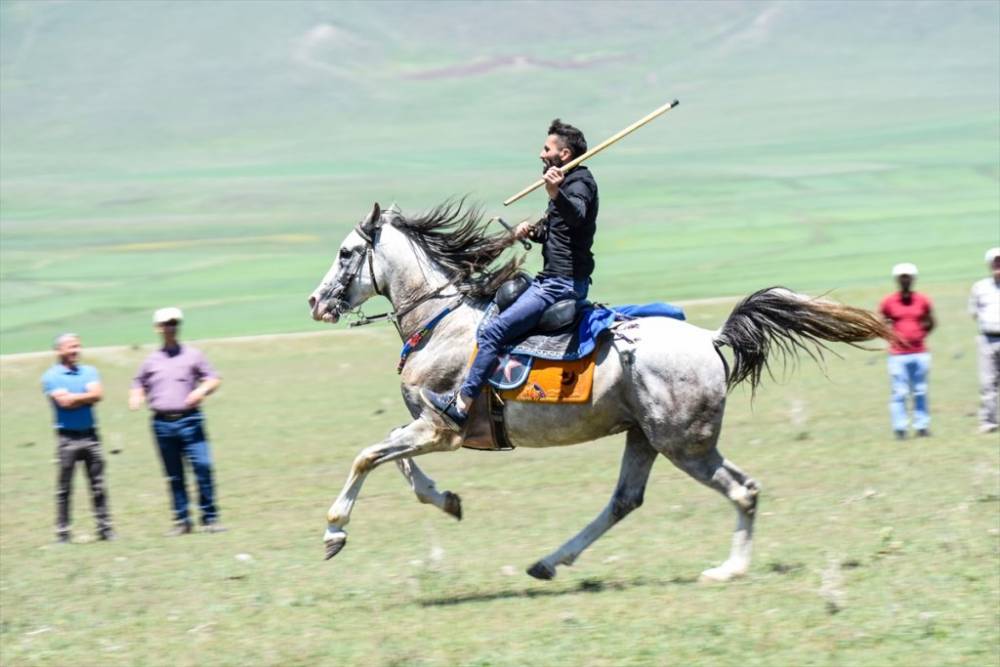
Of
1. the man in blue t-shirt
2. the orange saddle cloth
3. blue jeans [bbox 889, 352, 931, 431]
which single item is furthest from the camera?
blue jeans [bbox 889, 352, 931, 431]

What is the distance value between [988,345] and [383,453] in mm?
9247

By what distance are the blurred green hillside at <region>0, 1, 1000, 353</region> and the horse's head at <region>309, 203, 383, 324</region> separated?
84.4ft

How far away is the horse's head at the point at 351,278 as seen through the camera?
1166cm

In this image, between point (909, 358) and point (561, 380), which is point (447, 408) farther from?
point (909, 358)

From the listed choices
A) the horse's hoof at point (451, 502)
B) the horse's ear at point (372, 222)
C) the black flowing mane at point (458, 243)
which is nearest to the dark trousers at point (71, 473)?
the horse's ear at point (372, 222)

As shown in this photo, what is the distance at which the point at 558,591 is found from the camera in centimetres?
1104

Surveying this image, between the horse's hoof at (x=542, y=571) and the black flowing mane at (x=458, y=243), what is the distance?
2.01 meters

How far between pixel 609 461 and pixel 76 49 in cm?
9598

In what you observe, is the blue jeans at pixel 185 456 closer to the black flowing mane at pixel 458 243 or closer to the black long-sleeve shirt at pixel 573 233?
the black flowing mane at pixel 458 243

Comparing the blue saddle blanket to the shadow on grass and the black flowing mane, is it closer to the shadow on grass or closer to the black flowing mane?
the black flowing mane

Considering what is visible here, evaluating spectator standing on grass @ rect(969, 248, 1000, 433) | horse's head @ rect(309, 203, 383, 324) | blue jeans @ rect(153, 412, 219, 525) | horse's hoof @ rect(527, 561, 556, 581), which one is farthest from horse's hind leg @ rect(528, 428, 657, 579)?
spectator standing on grass @ rect(969, 248, 1000, 433)

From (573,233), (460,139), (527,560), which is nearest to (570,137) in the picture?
(573,233)

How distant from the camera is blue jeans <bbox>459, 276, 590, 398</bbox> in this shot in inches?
426

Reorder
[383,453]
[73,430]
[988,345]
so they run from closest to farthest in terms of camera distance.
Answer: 1. [383,453]
2. [73,430]
3. [988,345]
